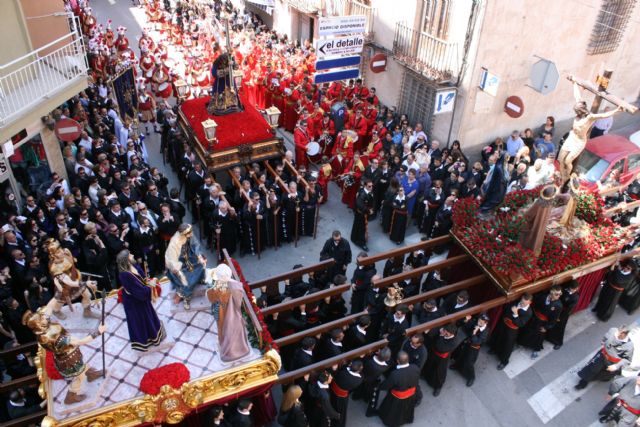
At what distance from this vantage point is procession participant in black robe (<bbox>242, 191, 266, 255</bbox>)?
11.3m

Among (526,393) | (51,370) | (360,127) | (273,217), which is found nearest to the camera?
(51,370)

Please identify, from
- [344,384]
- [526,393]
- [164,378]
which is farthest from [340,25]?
[164,378]

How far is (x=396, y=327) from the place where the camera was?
28.5 ft

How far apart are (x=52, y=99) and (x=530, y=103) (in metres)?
13.3

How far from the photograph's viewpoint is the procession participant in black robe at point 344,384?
7711 millimetres

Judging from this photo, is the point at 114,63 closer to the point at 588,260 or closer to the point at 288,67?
the point at 288,67

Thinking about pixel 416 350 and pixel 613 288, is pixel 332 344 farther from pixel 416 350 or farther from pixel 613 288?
pixel 613 288

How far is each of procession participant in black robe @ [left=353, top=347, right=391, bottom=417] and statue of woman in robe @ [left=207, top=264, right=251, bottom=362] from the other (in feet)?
6.52

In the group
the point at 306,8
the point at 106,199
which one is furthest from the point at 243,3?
the point at 106,199

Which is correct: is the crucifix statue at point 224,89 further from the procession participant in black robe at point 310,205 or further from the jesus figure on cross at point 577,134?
the jesus figure on cross at point 577,134

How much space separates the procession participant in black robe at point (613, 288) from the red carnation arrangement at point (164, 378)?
8.26 meters

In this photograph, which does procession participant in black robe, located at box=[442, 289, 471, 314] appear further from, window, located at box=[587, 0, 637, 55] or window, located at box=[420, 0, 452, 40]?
window, located at box=[587, 0, 637, 55]

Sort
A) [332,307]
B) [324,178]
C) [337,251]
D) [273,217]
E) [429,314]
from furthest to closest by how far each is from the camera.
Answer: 1. [324,178]
2. [273,217]
3. [337,251]
4. [332,307]
5. [429,314]

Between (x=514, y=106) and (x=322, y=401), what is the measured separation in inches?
406
